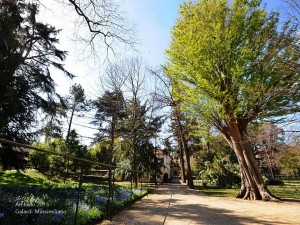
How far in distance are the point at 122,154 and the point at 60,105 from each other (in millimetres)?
7889

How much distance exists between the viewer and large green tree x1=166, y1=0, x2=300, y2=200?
10.1 meters

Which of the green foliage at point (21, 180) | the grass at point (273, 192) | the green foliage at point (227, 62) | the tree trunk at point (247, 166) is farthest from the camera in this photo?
the green foliage at point (21, 180)

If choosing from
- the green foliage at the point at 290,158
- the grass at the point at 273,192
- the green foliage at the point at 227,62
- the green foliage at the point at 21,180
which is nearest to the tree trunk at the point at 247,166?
the green foliage at the point at 227,62

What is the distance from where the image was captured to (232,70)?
1020 centimetres

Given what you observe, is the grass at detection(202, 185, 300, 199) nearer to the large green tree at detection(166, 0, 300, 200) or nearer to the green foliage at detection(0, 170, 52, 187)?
the large green tree at detection(166, 0, 300, 200)

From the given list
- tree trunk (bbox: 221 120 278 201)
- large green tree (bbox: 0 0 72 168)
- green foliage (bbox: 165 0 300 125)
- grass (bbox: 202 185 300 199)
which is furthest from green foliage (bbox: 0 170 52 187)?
tree trunk (bbox: 221 120 278 201)

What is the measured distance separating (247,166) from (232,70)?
5095 millimetres

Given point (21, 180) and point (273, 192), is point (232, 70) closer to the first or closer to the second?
point (273, 192)

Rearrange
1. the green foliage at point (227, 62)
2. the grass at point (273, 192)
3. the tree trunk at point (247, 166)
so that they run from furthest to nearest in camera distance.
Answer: the grass at point (273, 192) < the tree trunk at point (247, 166) < the green foliage at point (227, 62)

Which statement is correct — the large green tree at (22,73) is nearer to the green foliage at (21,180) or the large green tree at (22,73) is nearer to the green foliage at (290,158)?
the green foliage at (21,180)

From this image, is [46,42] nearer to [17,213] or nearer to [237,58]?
[237,58]

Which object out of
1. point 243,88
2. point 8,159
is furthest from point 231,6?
point 8,159

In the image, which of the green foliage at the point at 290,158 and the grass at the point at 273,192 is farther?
the grass at the point at 273,192

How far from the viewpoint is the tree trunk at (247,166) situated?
11.0 m
